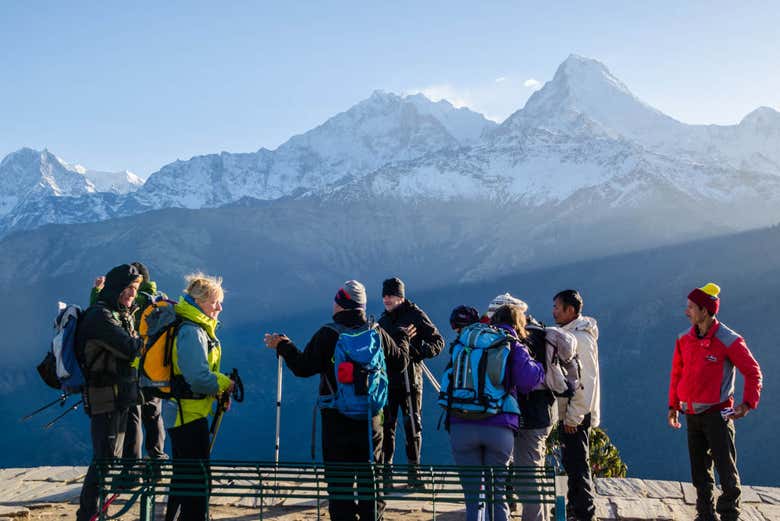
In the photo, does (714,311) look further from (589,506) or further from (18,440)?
(18,440)

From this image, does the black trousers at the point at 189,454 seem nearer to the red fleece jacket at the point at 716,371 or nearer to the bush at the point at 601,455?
the red fleece jacket at the point at 716,371

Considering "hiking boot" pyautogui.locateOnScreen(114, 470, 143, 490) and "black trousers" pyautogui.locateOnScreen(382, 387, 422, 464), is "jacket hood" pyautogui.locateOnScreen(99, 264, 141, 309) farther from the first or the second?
"black trousers" pyautogui.locateOnScreen(382, 387, 422, 464)

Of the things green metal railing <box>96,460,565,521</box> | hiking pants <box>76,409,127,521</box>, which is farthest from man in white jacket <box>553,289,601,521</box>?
hiking pants <box>76,409,127,521</box>

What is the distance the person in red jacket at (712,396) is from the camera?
19.5 ft

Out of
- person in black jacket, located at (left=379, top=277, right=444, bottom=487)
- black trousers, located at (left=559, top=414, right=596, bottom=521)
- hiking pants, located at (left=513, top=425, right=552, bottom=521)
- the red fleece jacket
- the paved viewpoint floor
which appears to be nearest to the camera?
hiking pants, located at (left=513, top=425, right=552, bottom=521)

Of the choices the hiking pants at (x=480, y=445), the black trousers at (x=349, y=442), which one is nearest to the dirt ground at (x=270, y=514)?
the black trousers at (x=349, y=442)

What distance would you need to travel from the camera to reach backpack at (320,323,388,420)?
5.02 metres

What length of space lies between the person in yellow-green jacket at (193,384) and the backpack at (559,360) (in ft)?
8.49

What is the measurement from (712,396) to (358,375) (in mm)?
3330

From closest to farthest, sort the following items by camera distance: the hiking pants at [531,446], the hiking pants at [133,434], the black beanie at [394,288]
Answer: the hiking pants at [531,446] → the hiking pants at [133,434] → the black beanie at [394,288]

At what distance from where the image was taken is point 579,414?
5930mm

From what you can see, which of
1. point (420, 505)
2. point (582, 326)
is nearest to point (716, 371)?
point (582, 326)

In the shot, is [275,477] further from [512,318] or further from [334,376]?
[512,318]

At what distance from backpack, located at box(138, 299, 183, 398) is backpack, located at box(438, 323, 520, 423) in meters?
2.10
